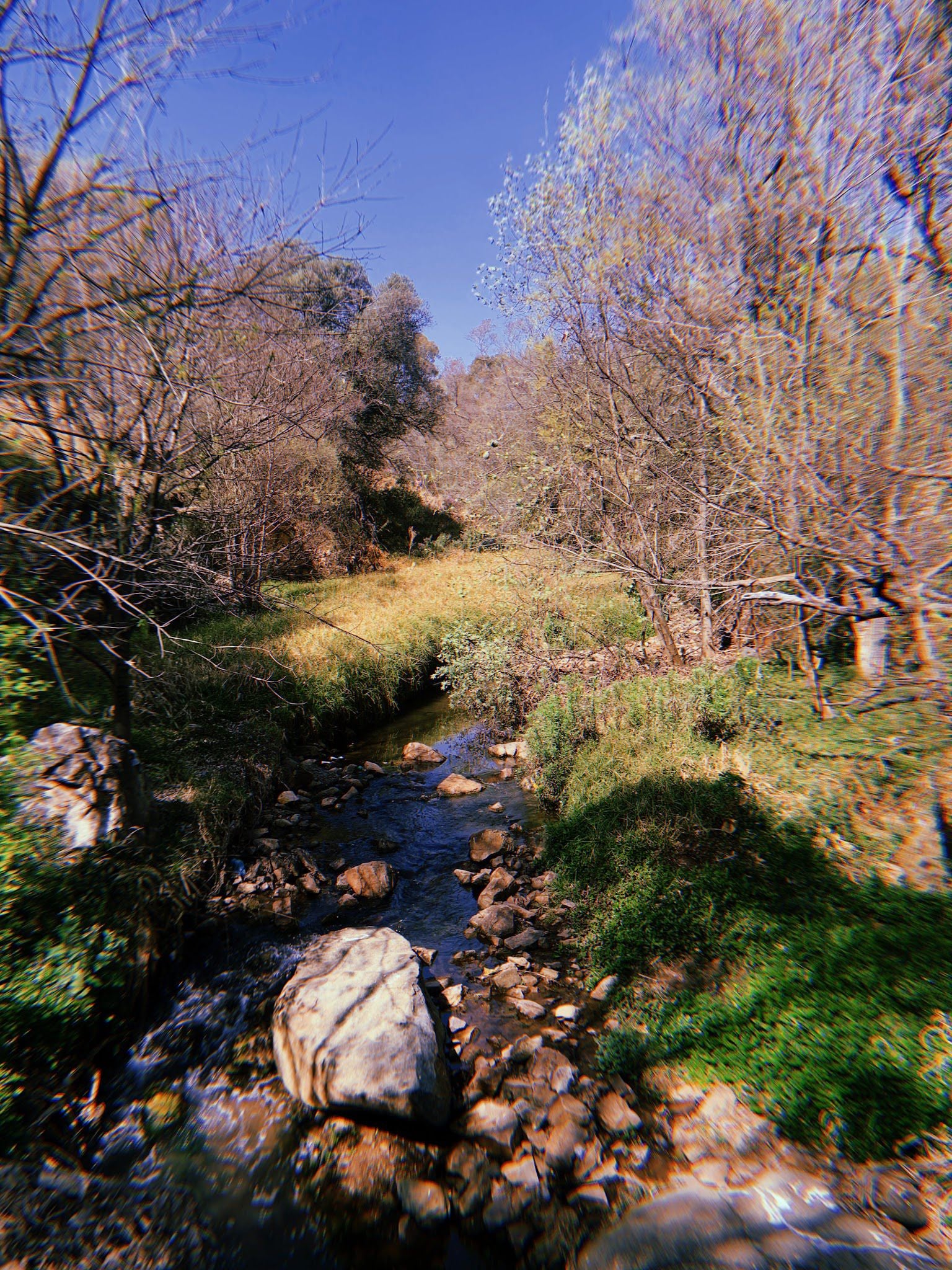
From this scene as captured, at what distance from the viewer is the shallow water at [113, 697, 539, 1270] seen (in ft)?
9.29

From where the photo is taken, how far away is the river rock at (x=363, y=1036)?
3.31 m

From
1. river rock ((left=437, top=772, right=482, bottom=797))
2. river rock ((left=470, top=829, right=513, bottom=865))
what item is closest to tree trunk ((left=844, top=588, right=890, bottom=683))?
river rock ((left=470, top=829, right=513, bottom=865))

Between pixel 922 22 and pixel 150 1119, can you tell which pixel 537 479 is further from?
pixel 150 1119

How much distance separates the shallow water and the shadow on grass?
1.10 m

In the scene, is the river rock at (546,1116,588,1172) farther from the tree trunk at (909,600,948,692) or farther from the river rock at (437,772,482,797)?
the river rock at (437,772,482,797)

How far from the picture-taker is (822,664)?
6.86 metres

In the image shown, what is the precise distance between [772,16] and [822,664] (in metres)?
6.08

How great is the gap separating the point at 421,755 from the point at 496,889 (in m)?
3.31

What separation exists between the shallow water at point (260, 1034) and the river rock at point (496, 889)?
16cm

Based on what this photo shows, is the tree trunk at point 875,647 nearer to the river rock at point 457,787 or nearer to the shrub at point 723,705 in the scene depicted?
the shrub at point 723,705

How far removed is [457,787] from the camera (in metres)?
7.38

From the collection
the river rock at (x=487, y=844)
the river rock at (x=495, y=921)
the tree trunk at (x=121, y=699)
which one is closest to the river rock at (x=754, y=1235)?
the river rock at (x=495, y=921)

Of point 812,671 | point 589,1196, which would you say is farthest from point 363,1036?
point 812,671

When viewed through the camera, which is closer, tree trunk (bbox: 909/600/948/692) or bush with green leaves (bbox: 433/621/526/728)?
tree trunk (bbox: 909/600/948/692)
